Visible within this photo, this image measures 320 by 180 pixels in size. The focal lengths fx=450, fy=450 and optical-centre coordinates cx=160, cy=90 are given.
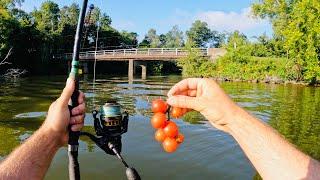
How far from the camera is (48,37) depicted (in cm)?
6538

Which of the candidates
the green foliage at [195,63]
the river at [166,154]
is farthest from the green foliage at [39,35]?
the river at [166,154]

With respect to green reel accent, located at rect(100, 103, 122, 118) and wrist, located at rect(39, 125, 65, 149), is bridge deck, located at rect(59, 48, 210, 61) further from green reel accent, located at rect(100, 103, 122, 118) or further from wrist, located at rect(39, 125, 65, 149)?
wrist, located at rect(39, 125, 65, 149)

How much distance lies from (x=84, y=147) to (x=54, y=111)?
26.6ft

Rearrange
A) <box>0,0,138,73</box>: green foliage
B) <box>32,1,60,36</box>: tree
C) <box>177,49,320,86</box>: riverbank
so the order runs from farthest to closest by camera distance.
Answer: <box>32,1,60,36</box>: tree < <box>0,0,138,73</box>: green foliage < <box>177,49,320,86</box>: riverbank

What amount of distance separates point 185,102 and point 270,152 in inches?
18.8

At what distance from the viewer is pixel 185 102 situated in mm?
2264

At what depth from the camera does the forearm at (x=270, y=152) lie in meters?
2.05

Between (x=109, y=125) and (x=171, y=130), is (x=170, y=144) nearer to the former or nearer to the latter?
(x=171, y=130)

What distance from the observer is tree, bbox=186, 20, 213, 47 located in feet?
424

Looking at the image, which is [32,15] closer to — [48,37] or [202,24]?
[48,37]

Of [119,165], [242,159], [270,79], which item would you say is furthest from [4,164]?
[270,79]

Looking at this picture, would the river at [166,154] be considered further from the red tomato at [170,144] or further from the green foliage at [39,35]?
the green foliage at [39,35]

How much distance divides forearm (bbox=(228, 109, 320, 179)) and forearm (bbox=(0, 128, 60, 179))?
4.01 feet

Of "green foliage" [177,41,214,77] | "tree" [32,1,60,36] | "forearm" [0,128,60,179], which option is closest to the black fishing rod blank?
"forearm" [0,128,60,179]
